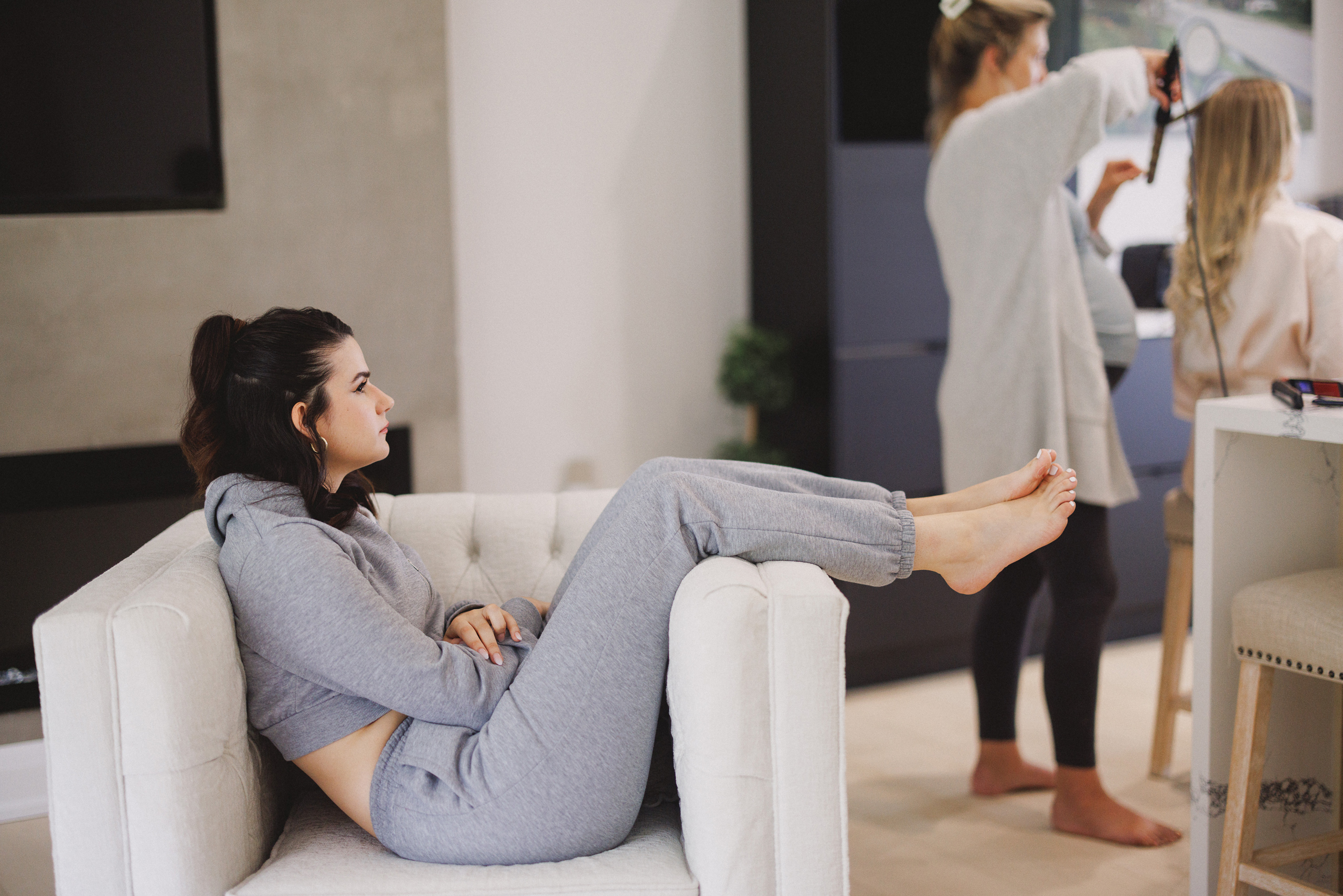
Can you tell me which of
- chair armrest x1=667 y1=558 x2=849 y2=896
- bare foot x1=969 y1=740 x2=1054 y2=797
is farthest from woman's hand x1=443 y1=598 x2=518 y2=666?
bare foot x1=969 y1=740 x2=1054 y2=797

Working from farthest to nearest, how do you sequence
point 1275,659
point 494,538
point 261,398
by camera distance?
point 494,538 < point 1275,659 < point 261,398

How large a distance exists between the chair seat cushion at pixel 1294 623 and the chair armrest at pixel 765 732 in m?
0.78

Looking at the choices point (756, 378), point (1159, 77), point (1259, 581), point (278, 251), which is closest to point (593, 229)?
point (756, 378)

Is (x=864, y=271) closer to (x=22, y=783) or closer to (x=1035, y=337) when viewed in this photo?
(x=1035, y=337)

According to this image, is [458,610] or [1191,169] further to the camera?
[1191,169]

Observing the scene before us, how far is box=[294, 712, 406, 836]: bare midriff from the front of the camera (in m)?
1.36

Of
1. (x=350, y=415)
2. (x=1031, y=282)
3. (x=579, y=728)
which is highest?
(x=1031, y=282)

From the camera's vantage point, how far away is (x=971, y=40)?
2373 millimetres

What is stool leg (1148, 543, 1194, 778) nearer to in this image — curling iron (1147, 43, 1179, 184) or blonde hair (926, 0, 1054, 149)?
curling iron (1147, 43, 1179, 184)

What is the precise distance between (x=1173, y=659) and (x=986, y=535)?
4.19ft

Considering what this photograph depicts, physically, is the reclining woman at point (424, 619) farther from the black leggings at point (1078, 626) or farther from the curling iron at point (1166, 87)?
the curling iron at point (1166, 87)

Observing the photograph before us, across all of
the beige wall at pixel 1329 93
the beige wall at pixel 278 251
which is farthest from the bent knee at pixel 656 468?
the beige wall at pixel 1329 93

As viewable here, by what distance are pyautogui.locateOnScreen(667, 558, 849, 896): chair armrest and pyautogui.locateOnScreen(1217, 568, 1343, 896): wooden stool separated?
2.58ft

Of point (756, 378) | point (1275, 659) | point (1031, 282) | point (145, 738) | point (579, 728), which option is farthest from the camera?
point (756, 378)
